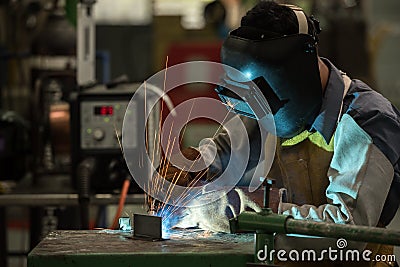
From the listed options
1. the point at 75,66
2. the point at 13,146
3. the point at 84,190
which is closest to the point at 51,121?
the point at 13,146

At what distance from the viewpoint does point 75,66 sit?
5945 millimetres

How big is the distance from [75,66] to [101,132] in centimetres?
210

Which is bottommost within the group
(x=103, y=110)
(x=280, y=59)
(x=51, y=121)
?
(x=51, y=121)

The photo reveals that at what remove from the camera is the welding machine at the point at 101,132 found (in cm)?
→ 393

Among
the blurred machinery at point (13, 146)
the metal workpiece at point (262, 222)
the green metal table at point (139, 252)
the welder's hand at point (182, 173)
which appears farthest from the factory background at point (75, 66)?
the metal workpiece at point (262, 222)

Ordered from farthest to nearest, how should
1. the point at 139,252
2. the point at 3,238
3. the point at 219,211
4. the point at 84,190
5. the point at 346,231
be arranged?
the point at 3,238 → the point at 84,190 → the point at 219,211 → the point at 139,252 → the point at 346,231

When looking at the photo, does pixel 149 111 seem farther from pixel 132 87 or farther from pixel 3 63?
pixel 3 63

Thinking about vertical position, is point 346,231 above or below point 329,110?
below

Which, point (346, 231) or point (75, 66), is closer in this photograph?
point (346, 231)

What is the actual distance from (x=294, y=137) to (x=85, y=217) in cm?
150

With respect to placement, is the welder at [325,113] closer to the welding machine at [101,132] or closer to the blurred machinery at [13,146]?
the welding machine at [101,132]

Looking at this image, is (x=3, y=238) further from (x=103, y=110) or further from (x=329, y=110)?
(x=329, y=110)

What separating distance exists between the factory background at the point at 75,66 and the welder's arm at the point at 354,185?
615mm

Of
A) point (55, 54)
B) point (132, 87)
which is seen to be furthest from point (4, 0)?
point (132, 87)
